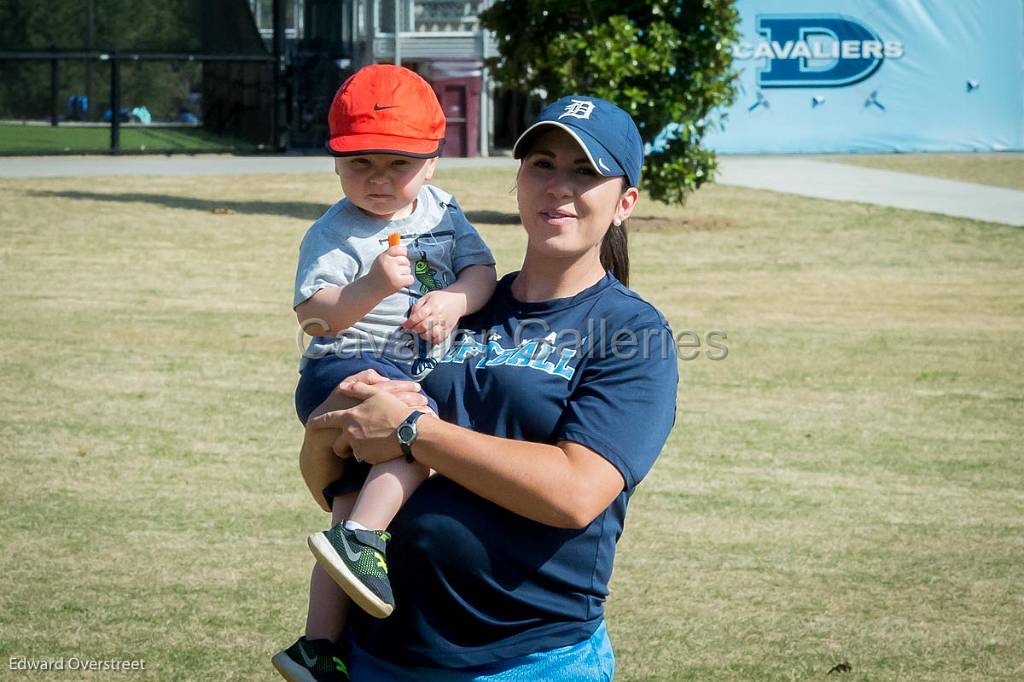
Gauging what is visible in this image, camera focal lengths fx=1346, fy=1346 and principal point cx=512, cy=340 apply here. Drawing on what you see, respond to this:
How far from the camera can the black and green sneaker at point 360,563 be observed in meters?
2.54

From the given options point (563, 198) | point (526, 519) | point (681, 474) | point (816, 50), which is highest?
point (816, 50)

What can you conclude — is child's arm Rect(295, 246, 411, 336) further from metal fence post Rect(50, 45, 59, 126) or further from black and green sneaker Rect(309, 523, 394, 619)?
metal fence post Rect(50, 45, 59, 126)

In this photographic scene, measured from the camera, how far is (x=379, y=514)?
2.62 metres

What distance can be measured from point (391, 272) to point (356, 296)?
110mm

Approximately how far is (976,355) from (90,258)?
8156 mm

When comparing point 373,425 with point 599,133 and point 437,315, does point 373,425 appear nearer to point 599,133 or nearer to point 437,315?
point 437,315

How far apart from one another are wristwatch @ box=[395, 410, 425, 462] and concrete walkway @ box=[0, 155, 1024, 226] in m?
15.1

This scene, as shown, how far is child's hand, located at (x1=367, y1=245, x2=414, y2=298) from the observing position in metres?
2.80

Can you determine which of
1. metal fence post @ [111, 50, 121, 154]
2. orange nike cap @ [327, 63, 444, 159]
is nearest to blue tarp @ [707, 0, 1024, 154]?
metal fence post @ [111, 50, 121, 154]

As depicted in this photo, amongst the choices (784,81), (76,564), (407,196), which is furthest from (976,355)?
(784,81)

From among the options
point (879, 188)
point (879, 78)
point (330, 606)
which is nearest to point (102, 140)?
point (879, 188)

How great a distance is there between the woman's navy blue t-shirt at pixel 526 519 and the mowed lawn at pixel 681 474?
6.29 feet

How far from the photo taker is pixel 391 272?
2801 millimetres

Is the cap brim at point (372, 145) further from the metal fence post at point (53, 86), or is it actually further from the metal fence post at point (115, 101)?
the metal fence post at point (53, 86)
